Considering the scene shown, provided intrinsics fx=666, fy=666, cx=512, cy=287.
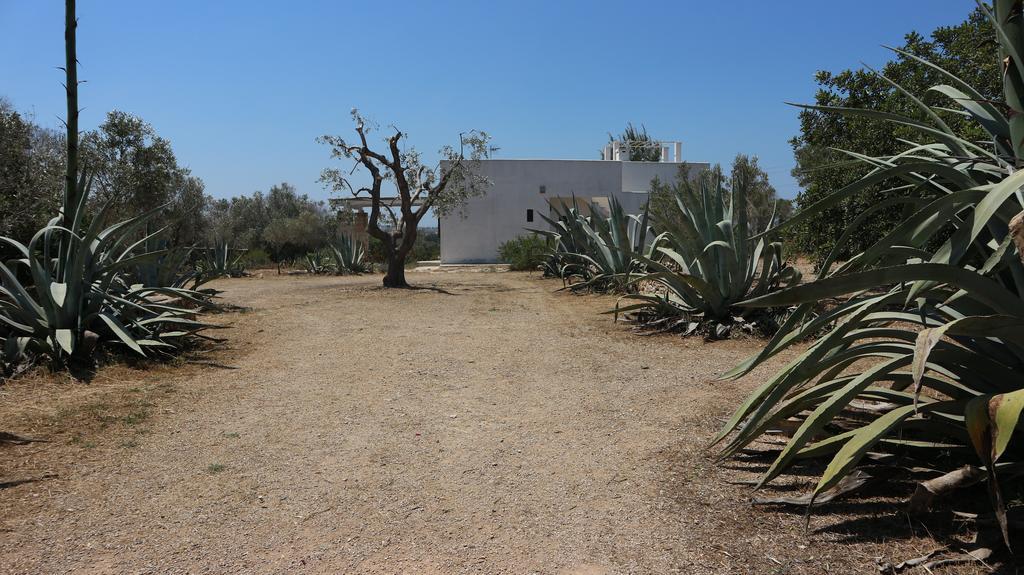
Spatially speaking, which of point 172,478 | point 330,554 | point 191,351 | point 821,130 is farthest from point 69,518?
point 821,130

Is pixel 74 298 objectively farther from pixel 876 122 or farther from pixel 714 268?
pixel 876 122

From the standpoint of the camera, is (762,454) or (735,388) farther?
(735,388)

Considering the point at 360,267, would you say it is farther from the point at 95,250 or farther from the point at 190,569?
the point at 190,569

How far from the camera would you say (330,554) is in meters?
2.52

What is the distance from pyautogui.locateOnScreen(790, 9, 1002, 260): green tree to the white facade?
17.8 metres

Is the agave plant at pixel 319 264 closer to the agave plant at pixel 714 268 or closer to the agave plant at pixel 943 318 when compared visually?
the agave plant at pixel 714 268

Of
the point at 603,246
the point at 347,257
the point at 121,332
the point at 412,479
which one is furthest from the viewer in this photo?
the point at 347,257

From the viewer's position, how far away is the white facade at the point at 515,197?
28375mm

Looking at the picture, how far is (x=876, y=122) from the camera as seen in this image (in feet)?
29.1

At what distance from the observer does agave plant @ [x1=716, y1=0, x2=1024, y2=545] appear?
2018mm

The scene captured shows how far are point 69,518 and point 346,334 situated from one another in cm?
501

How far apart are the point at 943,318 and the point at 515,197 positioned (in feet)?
85.2

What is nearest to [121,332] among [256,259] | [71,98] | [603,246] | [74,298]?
[74,298]

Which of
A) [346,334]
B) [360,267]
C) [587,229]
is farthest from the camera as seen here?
[360,267]
